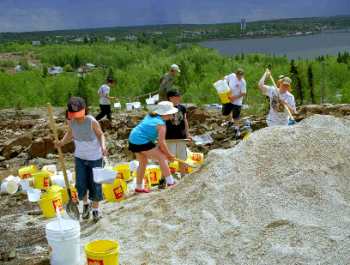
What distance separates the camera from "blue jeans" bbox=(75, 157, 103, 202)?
6227 millimetres

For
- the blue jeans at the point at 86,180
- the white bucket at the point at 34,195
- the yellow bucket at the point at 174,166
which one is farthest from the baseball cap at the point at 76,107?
the yellow bucket at the point at 174,166

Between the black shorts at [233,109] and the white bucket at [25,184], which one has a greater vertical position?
the black shorts at [233,109]

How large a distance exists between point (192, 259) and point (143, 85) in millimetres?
42218

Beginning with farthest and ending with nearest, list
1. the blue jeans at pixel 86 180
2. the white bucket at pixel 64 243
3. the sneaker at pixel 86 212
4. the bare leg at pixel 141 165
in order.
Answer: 1. the bare leg at pixel 141 165
2. the sneaker at pixel 86 212
3. the blue jeans at pixel 86 180
4. the white bucket at pixel 64 243

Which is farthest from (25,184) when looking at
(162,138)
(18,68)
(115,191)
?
(18,68)

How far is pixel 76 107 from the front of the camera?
591 centimetres

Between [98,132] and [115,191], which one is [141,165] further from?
[98,132]

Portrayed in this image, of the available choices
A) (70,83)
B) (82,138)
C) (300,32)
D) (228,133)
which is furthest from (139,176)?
(300,32)

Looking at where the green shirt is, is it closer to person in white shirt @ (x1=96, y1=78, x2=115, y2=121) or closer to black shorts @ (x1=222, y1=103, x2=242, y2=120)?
black shorts @ (x1=222, y1=103, x2=242, y2=120)

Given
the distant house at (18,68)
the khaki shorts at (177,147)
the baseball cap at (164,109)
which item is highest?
the baseball cap at (164,109)

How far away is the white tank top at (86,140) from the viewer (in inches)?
238

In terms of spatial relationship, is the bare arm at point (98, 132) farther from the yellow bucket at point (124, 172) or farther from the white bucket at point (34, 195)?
the white bucket at point (34, 195)

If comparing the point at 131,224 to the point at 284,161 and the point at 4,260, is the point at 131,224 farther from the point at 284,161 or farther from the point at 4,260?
the point at 284,161

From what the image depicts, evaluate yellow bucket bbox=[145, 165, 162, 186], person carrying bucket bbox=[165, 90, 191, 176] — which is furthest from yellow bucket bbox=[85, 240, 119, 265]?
yellow bucket bbox=[145, 165, 162, 186]
